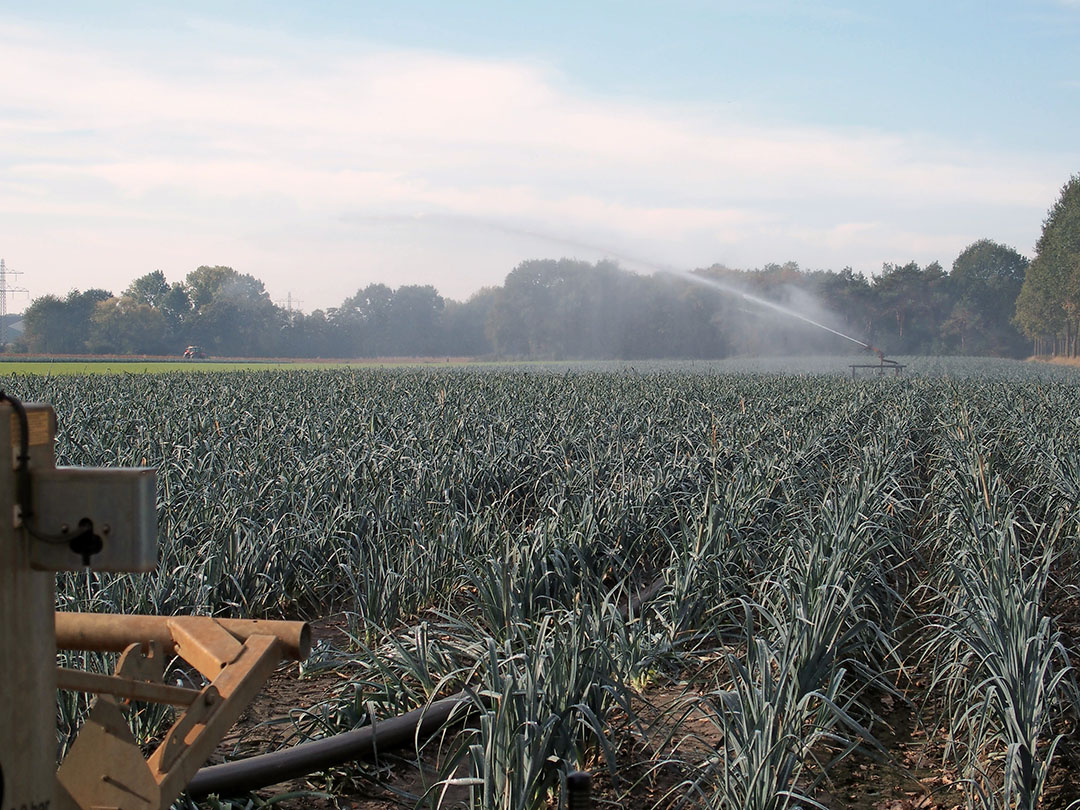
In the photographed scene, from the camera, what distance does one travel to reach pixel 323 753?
2.96 meters

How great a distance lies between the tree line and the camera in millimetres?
65375

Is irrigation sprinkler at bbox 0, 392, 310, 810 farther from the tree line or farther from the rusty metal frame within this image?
the tree line

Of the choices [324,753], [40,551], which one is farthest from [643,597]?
[40,551]

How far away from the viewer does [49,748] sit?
1277 mm

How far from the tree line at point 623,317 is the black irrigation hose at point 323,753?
59918 mm

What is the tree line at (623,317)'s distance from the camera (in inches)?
2574

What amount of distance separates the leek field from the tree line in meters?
55.8

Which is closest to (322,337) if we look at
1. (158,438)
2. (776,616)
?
(158,438)

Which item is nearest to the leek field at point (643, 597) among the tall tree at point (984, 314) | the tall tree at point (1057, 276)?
the tall tree at point (1057, 276)

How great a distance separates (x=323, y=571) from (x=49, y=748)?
3977 mm

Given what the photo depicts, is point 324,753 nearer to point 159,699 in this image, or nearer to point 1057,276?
point 159,699

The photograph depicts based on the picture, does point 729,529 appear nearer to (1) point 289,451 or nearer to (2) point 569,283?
(1) point 289,451

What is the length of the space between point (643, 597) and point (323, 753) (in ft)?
7.08

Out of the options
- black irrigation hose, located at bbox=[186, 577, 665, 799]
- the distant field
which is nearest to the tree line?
the distant field
